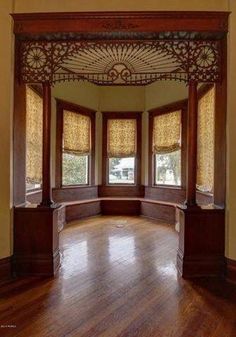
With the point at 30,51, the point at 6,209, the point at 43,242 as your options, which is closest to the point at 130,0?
the point at 30,51

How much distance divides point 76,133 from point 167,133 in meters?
2.16

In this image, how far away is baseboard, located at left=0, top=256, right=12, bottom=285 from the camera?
2689mm

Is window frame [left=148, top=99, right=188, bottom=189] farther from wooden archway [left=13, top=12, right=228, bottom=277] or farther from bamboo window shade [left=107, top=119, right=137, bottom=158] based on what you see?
wooden archway [left=13, top=12, right=228, bottom=277]

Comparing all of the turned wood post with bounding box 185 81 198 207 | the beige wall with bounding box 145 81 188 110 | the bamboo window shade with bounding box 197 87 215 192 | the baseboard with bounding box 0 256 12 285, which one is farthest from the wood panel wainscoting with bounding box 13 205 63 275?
the beige wall with bounding box 145 81 188 110

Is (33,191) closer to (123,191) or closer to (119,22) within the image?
(123,191)

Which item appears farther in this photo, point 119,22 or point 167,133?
point 167,133

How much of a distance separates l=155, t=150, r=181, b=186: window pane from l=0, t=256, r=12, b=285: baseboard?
13.1 ft

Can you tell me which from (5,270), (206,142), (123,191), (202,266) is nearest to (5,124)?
(5,270)

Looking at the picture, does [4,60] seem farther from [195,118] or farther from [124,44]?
[195,118]

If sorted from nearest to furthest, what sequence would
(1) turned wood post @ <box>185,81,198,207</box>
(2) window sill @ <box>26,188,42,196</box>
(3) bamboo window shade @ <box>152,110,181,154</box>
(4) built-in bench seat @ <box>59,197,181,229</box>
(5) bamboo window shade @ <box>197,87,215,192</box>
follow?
(1) turned wood post @ <box>185,81,198,207</box> → (5) bamboo window shade @ <box>197,87,215,192</box> → (2) window sill @ <box>26,188,42,196</box> → (4) built-in bench seat @ <box>59,197,181,229</box> → (3) bamboo window shade @ <box>152,110,181,154</box>

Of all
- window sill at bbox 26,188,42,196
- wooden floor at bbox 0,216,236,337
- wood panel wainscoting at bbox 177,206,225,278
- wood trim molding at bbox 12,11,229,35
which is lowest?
wooden floor at bbox 0,216,236,337

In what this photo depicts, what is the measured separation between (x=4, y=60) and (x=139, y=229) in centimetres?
361

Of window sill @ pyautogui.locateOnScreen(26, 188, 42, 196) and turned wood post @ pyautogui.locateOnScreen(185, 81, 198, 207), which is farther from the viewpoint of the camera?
window sill @ pyautogui.locateOnScreen(26, 188, 42, 196)

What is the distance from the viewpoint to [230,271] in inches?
108
